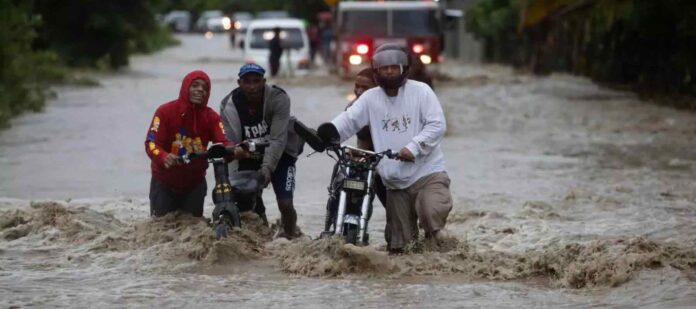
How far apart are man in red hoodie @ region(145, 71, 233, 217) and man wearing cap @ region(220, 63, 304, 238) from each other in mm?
419

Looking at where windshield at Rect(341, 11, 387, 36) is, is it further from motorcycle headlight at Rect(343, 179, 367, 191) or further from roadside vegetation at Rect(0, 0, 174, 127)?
motorcycle headlight at Rect(343, 179, 367, 191)

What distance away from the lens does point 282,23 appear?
4128 centimetres

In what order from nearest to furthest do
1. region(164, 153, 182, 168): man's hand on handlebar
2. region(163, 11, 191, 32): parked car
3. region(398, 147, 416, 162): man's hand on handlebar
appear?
A: 1. region(398, 147, 416, 162): man's hand on handlebar
2. region(164, 153, 182, 168): man's hand on handlebar
3. region(163, 11, 191, 32): parked car

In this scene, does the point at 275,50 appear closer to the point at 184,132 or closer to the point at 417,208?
the point at 184,132

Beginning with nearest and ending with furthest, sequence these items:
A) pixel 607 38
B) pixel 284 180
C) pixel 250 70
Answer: pixel 250 70 → pixel 284 180 → pixel 607 38

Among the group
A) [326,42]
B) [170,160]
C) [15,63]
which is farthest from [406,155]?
[326,42]

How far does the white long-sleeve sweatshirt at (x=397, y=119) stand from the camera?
9969 millimetres

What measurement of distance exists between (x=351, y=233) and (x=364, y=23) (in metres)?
25.4

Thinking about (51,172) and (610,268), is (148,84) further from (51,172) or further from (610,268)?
(610,268)

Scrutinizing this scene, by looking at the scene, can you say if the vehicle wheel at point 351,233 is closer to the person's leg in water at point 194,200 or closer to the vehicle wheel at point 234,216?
the vehicle wheel at point 234,216

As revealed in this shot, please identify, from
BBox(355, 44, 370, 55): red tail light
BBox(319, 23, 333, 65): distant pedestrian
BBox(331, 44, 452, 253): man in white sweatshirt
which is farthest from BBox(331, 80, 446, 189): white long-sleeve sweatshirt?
BBox(319, 23, 333, 65): distant pedestrian

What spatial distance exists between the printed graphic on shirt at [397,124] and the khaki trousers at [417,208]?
37cm

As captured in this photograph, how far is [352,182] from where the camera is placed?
31.9ft

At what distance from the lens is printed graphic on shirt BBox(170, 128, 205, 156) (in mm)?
10469
